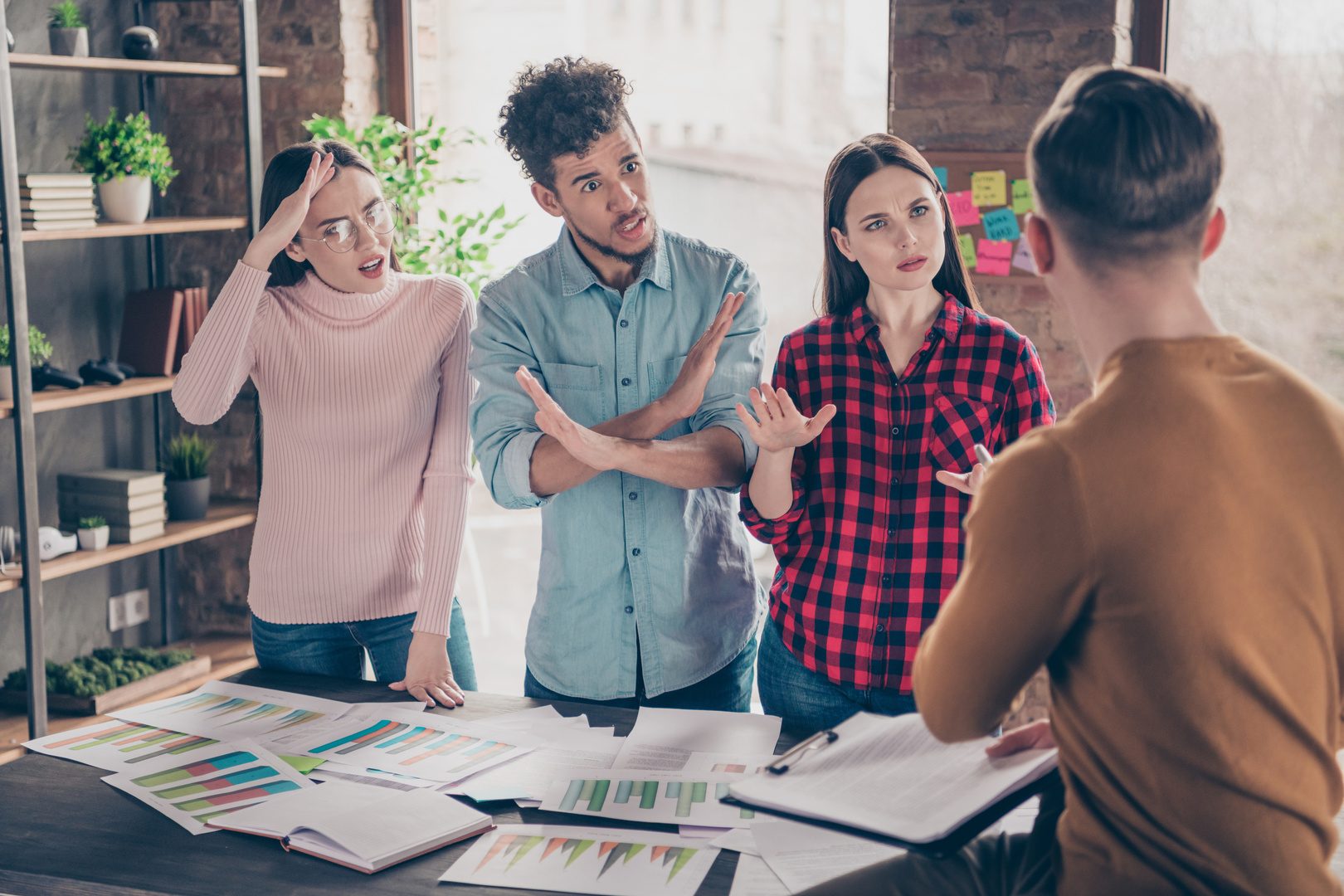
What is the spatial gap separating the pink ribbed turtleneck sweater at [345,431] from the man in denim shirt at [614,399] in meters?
0.16

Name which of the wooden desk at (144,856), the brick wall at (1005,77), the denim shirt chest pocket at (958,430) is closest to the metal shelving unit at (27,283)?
the wooden desk at (144,856)

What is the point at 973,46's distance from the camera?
3.24 metres

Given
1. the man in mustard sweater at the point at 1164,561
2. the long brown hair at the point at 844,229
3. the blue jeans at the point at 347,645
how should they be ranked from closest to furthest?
the man in mustard sweater at the point at 1164,561, the long brown hair at the point at 844,229, the blue jeans at the point at 347,645

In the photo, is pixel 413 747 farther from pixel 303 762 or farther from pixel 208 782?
pixel 208 782

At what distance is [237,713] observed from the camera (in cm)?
186

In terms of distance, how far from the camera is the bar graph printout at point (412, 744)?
1.66 m

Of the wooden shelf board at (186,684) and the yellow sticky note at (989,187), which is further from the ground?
the yellow sticky note at (989,187)

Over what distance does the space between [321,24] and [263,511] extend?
6.69 ft

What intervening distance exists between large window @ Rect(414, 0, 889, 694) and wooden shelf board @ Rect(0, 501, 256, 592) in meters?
0.81

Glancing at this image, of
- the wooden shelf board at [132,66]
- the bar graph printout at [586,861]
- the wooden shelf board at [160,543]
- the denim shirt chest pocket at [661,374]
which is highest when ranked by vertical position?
the wooden shelf board at [132,66]

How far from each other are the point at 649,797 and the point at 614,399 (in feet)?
2.40

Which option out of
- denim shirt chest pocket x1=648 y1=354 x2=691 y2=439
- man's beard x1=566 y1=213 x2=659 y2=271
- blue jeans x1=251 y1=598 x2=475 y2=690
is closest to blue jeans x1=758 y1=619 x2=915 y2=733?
denim shirt chest pocket x1=648 y1=354 x2=691 y2=439

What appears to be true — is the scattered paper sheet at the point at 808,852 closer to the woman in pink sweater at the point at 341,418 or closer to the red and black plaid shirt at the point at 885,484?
the red and black plaid shirt at the point at 885,484

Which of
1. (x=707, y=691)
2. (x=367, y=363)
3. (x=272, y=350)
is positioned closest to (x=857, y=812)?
(x=707, y=691)
